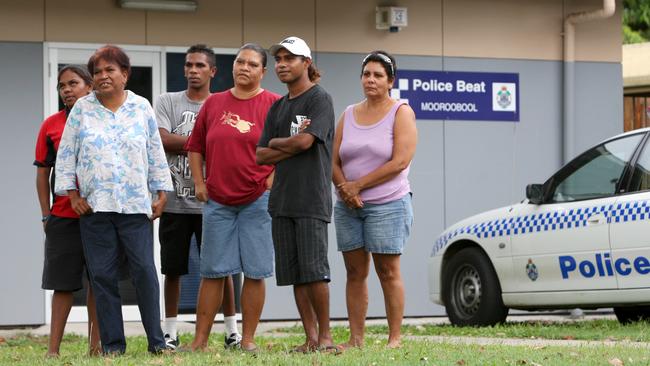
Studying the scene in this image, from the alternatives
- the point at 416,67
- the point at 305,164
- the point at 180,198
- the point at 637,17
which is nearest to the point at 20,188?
the point at 416,67

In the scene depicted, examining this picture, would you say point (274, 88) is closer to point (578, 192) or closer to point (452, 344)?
point (578, 192)

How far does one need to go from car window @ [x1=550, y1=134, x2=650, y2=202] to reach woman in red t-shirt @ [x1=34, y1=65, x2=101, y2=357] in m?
4.46

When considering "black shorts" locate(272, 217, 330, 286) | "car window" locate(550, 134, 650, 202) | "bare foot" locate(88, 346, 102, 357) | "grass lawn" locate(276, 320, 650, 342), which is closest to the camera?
"black shorts" locate(272, 217, 330, 286)

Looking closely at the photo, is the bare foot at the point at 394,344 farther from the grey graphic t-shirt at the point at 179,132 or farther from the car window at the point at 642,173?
the car window at the point at 642,173

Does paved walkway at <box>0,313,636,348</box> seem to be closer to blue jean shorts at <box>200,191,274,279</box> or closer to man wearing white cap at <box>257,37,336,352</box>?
man wearing white cap at <box>257,37,336,352</box>

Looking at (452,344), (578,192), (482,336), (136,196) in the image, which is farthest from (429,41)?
(136,196)

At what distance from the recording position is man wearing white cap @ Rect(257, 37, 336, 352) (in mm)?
8047

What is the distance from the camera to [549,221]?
1128 centimetres

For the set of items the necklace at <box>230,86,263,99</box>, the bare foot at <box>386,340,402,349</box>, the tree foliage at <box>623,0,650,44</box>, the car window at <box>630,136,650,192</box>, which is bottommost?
the bare foot at <box>386,340,402,349</box>

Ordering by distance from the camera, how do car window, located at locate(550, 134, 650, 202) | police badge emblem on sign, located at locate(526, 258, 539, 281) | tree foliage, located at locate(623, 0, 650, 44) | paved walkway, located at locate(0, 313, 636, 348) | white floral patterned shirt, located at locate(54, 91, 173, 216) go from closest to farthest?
white floral patterned shirt, located at locate(54, 91, 173, 216) → paved walkway, located at locate(0, 313, 636, 348) → car window, located at locate(550, 134, 650, 202) → police badge emblem on sign, located at locate(526, 258, 539, 281) → tree foliage, located at locate(623, 0, 650, 44)

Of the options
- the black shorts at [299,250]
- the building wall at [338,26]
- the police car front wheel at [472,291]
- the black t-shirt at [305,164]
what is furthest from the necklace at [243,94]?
the building wall at [338,26]

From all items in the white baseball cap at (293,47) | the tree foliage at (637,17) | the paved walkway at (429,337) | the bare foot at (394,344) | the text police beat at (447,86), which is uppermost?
the tree foliage at (637,17)

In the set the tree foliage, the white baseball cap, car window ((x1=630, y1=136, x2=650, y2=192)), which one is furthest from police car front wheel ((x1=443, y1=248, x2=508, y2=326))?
the tree foliage

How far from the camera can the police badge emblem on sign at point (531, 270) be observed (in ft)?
37.4
